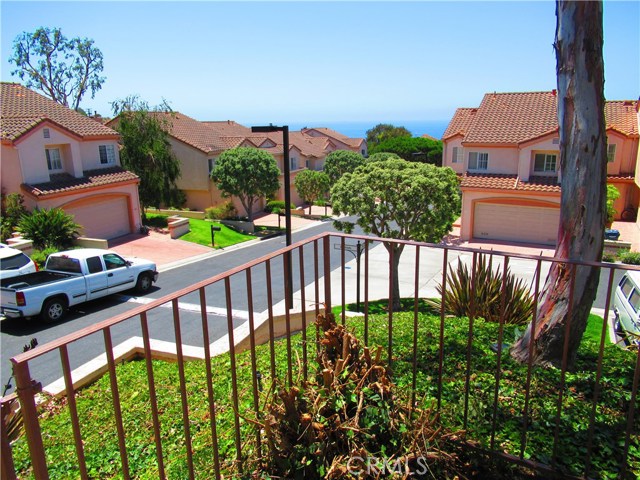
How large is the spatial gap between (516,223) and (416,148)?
25.9 meters

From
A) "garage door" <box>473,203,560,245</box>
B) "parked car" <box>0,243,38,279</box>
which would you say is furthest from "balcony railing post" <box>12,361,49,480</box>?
"garage door" <box>473,203,560,245</box>

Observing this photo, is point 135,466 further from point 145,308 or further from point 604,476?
point 604,476

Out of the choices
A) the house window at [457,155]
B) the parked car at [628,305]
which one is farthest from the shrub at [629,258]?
the house window at [457,155]

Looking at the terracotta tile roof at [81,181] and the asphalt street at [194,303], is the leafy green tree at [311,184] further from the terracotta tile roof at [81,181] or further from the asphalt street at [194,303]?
the terracotta tile roof at [81,181]

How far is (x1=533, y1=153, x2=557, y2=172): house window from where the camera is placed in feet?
79.6

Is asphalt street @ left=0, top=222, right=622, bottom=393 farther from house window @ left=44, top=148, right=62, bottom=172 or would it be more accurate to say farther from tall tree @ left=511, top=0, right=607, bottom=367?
house window @ left=44, top=148, right=62, bottom=172

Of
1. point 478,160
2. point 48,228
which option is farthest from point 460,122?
point 48,228

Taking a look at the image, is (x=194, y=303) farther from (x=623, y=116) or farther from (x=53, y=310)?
(x=623, y=116)

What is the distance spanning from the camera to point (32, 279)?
12.4 meters

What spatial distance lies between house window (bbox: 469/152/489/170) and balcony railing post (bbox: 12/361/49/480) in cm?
2663

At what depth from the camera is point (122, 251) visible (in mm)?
21078

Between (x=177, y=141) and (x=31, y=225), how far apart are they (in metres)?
16.5

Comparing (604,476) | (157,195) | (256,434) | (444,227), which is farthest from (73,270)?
(157,195)

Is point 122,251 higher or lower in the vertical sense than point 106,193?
lower
